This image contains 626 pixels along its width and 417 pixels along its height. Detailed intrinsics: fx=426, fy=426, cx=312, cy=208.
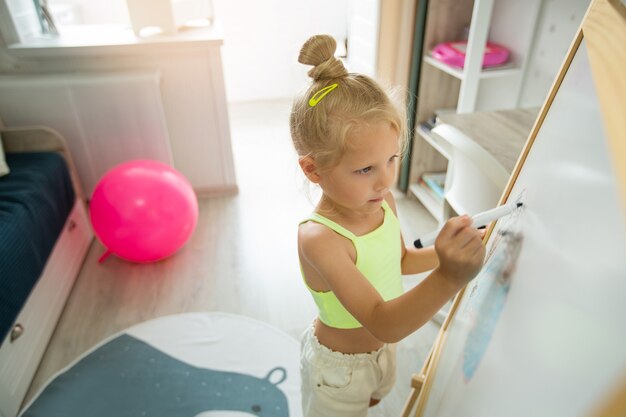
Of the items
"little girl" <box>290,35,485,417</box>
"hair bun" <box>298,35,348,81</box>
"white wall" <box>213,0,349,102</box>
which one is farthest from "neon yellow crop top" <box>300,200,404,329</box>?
"white wall" <box>213,0,349,102</box>

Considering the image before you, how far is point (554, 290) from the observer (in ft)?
1.29

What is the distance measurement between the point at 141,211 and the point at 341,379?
1.25 metres

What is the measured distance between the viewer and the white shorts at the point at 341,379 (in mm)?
878

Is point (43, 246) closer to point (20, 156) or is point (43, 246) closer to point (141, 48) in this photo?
point (20, 156)

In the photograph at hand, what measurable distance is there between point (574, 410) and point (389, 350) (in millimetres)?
710

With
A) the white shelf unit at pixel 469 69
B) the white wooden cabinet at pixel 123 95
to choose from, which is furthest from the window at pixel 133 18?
the white shelf unit at pixel 469 69

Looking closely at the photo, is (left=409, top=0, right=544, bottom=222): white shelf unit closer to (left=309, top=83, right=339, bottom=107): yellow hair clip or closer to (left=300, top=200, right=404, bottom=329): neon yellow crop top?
(left=300, top=200, right=404, bottom=329): neon yellow crop top

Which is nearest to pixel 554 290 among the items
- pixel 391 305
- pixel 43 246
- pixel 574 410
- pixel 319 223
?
pixel 574 410

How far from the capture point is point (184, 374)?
60.7 inches

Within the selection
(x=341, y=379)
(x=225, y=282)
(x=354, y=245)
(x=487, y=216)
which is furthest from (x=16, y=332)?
(x=487, y=216)

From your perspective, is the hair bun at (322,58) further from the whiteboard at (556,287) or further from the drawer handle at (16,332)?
the drawer handle at (16,332)

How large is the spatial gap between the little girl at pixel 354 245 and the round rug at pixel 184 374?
1.98ft

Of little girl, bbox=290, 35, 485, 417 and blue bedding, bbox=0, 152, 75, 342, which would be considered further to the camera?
blue bedding, bbox=0, 152, 75, 342

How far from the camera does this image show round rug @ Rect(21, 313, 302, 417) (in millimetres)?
1425
